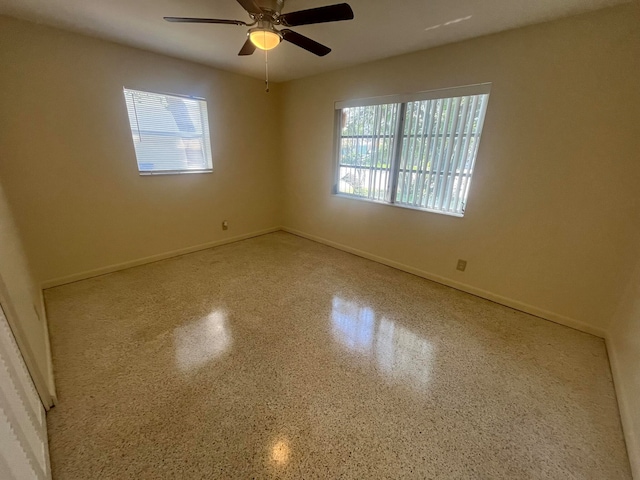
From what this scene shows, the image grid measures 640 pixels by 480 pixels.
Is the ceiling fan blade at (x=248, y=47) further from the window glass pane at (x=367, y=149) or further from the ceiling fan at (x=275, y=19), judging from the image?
the window glass pane at (x=367, y=149)

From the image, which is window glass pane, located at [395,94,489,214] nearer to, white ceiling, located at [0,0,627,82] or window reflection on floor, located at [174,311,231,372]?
white ceiling, located at [0,0,627,82]

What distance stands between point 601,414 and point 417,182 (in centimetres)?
223

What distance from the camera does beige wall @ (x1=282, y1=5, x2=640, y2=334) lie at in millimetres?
1797

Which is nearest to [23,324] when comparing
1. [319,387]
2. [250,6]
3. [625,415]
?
[319,387]

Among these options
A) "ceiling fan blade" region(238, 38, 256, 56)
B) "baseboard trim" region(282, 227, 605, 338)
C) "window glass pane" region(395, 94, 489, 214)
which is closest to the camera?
"ceiling fan blade" region(238, 38, 256, 56)

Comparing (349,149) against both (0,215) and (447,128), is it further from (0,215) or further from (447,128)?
(0,215)

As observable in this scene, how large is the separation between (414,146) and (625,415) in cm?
252

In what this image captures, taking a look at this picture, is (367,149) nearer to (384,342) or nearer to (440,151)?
(440,151)

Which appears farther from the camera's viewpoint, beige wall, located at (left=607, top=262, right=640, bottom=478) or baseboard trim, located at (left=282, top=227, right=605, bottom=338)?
baseboard trim, located at (left=282, top=227, right=605, bottom=338)

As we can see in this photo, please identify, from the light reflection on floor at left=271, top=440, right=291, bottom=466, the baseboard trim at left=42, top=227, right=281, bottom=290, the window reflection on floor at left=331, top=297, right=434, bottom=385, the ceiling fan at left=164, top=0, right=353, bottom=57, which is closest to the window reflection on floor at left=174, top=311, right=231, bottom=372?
the light reflection on floor at left=271, top=440, right=291, bottom=466

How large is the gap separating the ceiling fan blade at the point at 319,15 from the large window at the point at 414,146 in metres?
1.46

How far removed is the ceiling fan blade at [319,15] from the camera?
1410 millimetres

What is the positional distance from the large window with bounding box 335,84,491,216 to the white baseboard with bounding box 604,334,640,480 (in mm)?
1541

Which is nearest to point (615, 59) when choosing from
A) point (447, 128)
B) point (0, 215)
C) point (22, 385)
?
point (447, 128)
